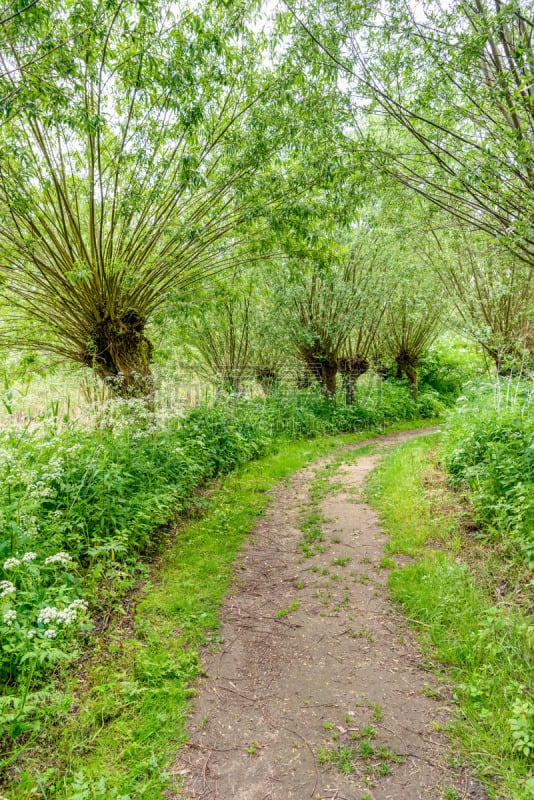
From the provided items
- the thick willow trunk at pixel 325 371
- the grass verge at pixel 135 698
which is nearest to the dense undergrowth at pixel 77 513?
the grass verge at pixel 135 698

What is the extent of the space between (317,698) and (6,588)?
217 cm

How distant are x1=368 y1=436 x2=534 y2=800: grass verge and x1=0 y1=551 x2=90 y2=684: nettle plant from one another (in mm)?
2525

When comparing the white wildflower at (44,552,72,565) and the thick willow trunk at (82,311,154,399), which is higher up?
the thick willow trunk at (82,311,154,399)

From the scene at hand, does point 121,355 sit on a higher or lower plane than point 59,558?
higher

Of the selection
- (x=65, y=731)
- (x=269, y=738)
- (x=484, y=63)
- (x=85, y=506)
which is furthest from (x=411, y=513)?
(x=484, y=63)

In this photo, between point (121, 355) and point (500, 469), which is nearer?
point (500, 469)

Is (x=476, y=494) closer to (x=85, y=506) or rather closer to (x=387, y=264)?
(x=85, y=506)

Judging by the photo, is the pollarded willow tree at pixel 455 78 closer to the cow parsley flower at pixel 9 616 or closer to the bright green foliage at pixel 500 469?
the bright green foliage at pixel 500 469

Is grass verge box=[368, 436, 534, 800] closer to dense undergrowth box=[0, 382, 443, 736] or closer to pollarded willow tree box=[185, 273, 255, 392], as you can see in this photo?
dense undergrowth box=[0, 382, 443, 736]

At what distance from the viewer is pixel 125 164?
5406mm

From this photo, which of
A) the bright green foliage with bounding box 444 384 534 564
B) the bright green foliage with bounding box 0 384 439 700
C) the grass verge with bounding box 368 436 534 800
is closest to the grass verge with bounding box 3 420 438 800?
the bright green foliage with bounding box 0 384 439 700

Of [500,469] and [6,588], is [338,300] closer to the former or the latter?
[500,469]

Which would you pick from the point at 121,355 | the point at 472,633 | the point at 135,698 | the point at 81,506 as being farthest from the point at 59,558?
the point at 121,355

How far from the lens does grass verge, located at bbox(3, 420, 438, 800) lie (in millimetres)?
2230
